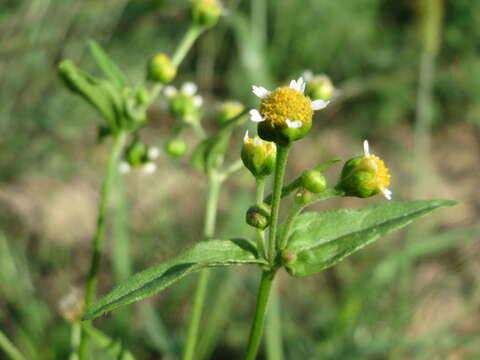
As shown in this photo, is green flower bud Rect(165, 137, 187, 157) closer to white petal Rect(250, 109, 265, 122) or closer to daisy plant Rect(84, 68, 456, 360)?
daisy plant Rect(84, 68, 456, 360)

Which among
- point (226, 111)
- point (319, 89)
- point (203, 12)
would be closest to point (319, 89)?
point (319, 89)

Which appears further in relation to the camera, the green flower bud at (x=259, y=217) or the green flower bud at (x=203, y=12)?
the green flower bud at (x=203, y=12)

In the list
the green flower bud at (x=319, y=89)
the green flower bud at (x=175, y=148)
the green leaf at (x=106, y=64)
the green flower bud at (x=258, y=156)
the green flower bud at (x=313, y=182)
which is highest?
the green flower bud at (x=319, y=89)

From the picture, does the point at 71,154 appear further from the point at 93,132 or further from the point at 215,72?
the point at 215,72

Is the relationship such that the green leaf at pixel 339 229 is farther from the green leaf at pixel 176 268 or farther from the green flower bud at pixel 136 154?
the green flower bud at pixel 136 154

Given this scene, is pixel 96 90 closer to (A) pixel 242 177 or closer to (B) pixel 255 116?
(B) pixel 255 116

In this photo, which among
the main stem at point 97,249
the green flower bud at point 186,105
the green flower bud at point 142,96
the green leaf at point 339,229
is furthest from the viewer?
the green flower bud at point 186,105

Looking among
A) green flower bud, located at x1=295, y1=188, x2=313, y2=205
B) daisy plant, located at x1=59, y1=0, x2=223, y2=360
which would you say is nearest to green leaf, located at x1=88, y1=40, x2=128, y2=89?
daisy plant, located at x1=59, y1=0, x2=223, y2=360

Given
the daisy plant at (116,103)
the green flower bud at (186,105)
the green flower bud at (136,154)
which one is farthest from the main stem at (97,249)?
the green flower bud at (186,105)
